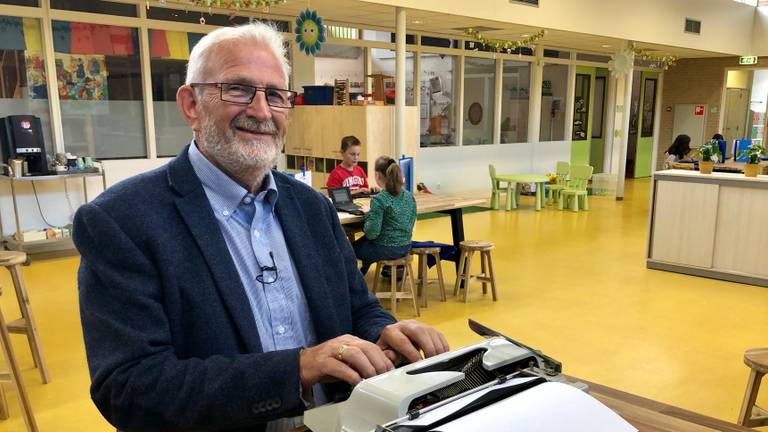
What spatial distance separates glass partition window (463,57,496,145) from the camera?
1156cm

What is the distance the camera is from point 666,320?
4.93 meters

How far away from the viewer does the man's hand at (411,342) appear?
1306mm

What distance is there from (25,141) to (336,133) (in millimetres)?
3572

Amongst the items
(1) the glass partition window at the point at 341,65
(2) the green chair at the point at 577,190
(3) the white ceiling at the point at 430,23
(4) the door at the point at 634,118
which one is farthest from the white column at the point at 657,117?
(1) the glass partition window at the point at 341,65

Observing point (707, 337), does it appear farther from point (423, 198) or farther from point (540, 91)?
point (540, 91)

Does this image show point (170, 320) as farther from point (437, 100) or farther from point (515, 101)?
point (515, 101)

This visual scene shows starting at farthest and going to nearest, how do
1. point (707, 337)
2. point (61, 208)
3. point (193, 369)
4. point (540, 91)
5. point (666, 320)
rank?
point (540, 91)
point (61, 208)
point (666, 320)
point (707, 337)
point (193, 369)

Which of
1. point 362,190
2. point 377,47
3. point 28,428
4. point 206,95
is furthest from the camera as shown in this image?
point 377,47

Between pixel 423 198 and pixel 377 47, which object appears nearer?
pixel 423 198

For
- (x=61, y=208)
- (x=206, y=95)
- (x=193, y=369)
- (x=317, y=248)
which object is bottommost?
(x=61, y=208)

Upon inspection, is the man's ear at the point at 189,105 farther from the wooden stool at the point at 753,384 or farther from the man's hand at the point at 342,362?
the wooden stool at the point at 753,384

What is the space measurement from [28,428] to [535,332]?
3357mm

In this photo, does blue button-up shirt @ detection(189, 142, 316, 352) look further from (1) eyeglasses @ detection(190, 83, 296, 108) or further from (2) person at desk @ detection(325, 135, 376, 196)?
(2) person at desk @ detection(325, 135, 376, 196)

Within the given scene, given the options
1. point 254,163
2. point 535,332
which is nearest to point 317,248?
point 254,163
